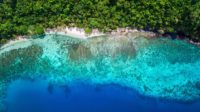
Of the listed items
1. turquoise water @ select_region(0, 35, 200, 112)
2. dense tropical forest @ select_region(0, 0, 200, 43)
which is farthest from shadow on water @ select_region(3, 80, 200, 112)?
dense tropical forest @ select_region(0, 0, 200, 43)

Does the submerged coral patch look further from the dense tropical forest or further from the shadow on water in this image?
the dense tropical forest

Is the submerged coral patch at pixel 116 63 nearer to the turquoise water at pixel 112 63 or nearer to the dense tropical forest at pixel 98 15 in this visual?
the turquoise water at pixel 112 63

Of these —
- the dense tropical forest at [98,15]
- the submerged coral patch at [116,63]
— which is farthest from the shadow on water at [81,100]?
the dense tropical forest at [98,15]

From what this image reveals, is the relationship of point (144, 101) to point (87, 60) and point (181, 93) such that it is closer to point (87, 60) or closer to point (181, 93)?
point (181, 93)

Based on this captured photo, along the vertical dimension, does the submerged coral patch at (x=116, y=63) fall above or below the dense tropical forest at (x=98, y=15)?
below

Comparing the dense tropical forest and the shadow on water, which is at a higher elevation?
the dense tropical forest

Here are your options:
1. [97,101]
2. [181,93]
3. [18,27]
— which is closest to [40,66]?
[18,27]

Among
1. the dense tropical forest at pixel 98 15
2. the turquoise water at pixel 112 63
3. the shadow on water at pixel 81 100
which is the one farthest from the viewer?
the dense tropical forest at pixel 98 15
